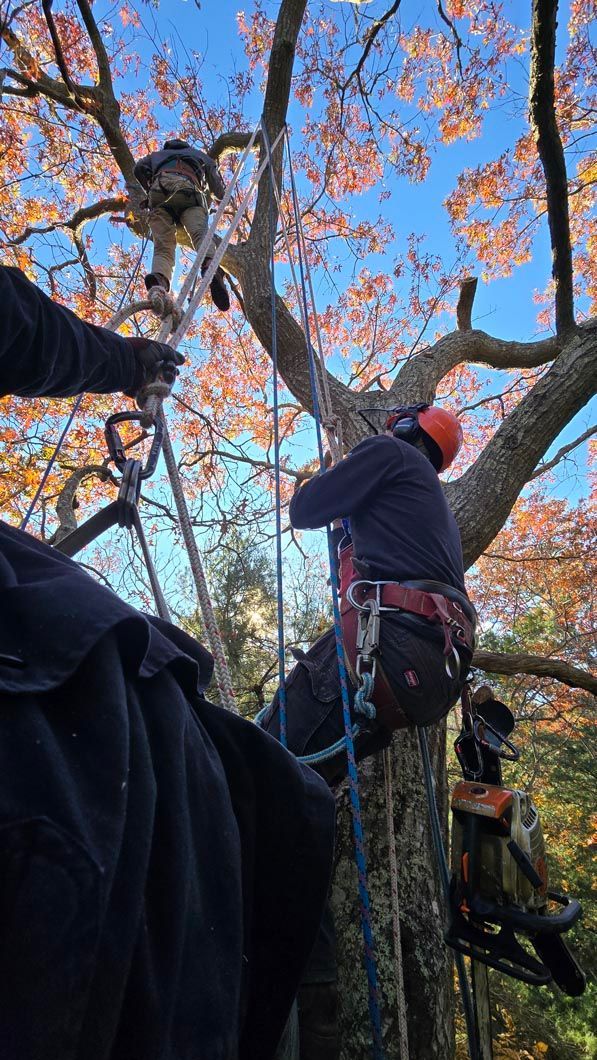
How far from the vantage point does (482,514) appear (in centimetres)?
325

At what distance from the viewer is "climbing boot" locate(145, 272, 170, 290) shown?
146 inches

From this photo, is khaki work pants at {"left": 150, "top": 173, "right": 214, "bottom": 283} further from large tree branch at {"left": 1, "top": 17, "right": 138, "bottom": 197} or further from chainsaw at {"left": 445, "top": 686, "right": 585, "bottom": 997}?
chainsaw at {"left": 445, "top": 686, "right": 585, "bottom": 997}

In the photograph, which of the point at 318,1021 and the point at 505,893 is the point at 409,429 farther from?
the point at 318,1021

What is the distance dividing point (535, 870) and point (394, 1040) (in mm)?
785

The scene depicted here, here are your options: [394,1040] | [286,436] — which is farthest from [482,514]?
[286,436]

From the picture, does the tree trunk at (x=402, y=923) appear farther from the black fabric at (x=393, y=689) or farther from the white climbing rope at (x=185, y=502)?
the white climbing rope at (x=185, y=502)

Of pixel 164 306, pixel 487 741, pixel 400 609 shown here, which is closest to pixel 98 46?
pixel 164 306

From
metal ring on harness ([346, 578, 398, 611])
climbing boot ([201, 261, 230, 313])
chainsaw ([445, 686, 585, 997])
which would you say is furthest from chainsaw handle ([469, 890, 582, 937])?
climbing boot ([201, 261, 230, 313])

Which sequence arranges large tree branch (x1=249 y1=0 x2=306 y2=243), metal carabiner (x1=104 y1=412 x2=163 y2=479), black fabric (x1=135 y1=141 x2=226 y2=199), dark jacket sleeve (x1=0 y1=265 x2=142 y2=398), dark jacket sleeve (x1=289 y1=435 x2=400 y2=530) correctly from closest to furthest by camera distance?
dark jacket sleeve (x1=0 y1=265 x2=142 y2=398) < metal carabiner (x1=104 y1=412 x2=163 y2=479) < dark jacket sleeve (x1=289 y1=435 x2=400 y2=530) < black fabric (x1=135 y1=141 x2=226 y2=199) < large tree branch (x1=249 y1=0 x2=306 y2=243)

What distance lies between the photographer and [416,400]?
149 inches

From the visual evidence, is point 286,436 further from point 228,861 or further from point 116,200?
point 228,861

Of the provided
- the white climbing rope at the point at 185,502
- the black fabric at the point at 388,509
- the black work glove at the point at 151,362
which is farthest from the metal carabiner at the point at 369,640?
the black work glove at the point at 151,362

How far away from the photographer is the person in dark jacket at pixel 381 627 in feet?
5.25

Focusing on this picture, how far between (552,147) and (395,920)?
447cm
